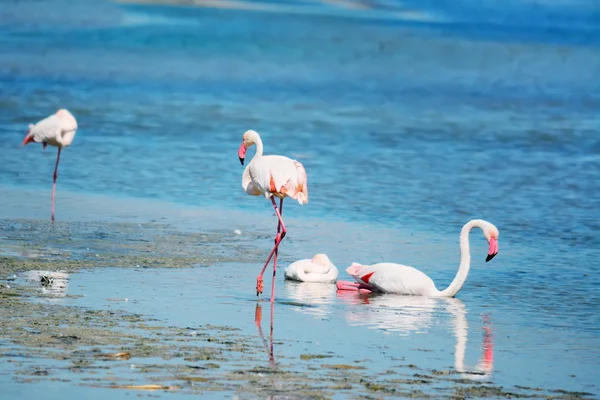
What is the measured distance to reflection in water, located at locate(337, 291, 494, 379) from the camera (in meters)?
7.60

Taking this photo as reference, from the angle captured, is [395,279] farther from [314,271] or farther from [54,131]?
[54,131]

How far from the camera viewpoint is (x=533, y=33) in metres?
47.6

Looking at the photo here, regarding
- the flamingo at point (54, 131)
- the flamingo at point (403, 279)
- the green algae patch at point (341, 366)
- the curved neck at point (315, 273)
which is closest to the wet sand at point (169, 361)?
the green algae patch at point (341, 366)

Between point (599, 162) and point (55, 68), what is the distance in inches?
770

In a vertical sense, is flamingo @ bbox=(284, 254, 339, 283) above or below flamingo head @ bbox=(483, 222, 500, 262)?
below

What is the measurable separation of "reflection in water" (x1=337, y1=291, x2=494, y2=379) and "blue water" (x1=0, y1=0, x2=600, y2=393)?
359mm

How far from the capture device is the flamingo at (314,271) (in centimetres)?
1027

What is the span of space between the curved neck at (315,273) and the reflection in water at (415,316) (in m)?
0.26

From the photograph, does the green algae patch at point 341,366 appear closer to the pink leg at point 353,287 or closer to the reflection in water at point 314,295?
the reflection in water at point 314,295

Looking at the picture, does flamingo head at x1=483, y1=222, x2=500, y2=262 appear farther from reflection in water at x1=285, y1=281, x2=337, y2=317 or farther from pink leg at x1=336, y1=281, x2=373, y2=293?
reflection in water at x1=285, y1=281, x2=337, y2=317

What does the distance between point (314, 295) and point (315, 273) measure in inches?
19.0

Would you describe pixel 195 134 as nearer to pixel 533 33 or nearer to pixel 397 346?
pixel 397 346

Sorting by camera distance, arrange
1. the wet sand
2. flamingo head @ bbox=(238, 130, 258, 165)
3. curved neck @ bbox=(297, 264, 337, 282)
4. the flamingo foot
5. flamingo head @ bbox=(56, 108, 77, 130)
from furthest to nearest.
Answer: flamingo head @ bbox=(56, 108, 77, 130) → flamingo head @ bbox=(238, 130, 258, 165) → curved neck @ bbox=(297, 264, 337, 282) → the flamingo foot → the wet sand

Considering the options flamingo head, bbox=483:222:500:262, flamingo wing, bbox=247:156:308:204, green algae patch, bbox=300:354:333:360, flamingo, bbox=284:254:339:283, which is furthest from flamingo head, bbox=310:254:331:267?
green algae patch, bbox=300:354:333:360
